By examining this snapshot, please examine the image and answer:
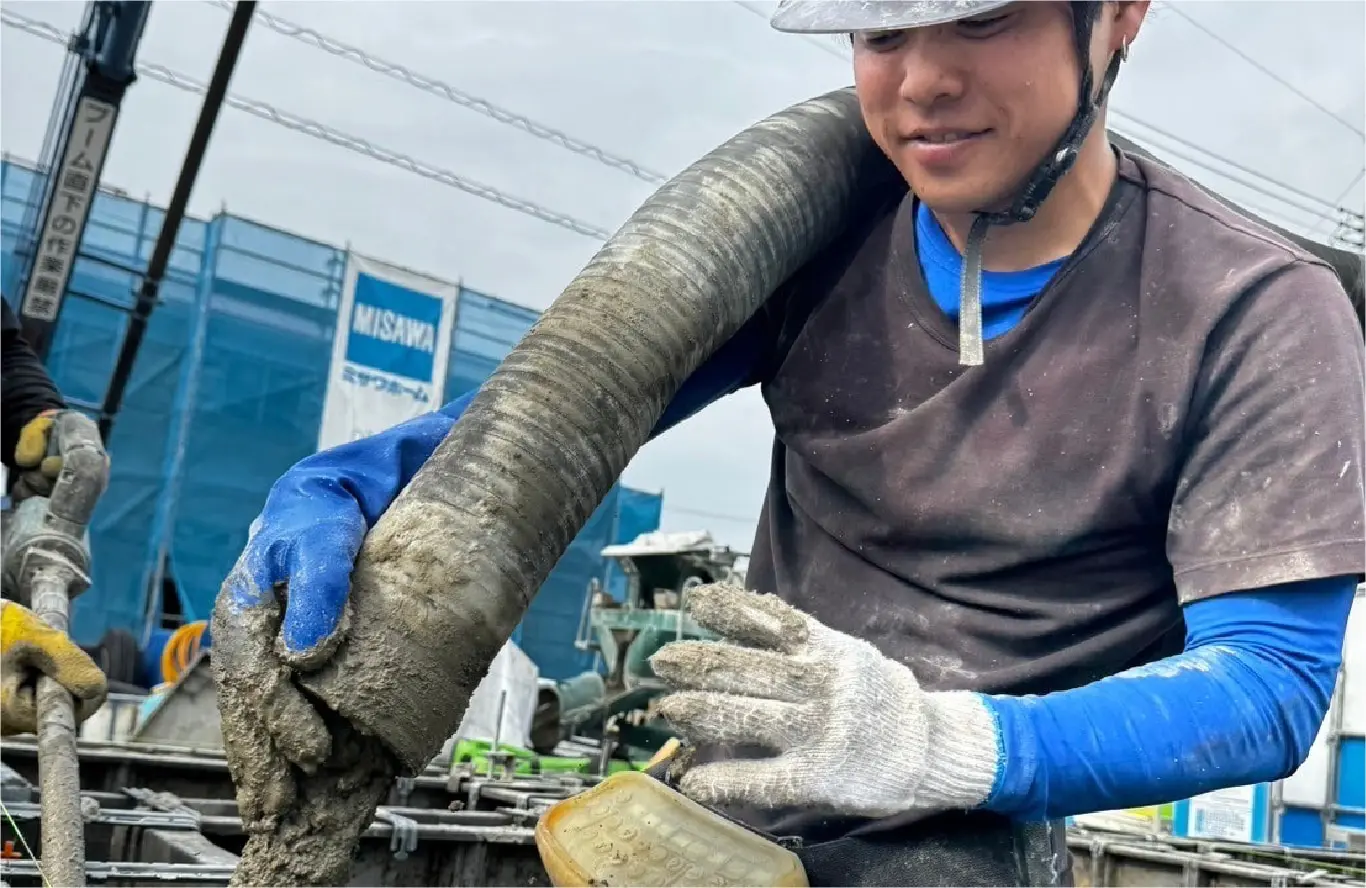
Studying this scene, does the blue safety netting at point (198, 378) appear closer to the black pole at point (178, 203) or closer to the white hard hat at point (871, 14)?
the black pole at point (178, 203)

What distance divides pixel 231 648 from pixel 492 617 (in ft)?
0.89

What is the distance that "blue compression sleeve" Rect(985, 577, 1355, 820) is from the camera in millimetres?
1190

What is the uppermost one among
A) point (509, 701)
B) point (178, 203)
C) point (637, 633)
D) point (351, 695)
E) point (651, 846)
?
point (178, 203)

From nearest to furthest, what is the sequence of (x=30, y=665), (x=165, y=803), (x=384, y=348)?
(x=30, y=665), (x=165, y=803), (x=384, y=348)

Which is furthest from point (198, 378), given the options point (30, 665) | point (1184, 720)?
point (1184, 720)

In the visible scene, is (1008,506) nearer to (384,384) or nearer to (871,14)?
(871,14)

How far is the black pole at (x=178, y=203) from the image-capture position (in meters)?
7.96

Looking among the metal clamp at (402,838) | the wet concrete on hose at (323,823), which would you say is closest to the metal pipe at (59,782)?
the metal clamp at (402,838)

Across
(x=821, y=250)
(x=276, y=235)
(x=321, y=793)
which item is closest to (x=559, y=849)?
(x=321, y=793)

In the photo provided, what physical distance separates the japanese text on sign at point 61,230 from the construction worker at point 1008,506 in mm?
7823

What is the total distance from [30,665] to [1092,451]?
2.72m

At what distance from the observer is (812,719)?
116 cm

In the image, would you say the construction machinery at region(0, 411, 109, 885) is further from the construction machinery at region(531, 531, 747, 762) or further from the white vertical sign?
the white vertical sign

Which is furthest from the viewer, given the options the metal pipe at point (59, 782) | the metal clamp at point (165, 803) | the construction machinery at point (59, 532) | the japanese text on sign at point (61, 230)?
the japanese text on sign at point (61, 230)
